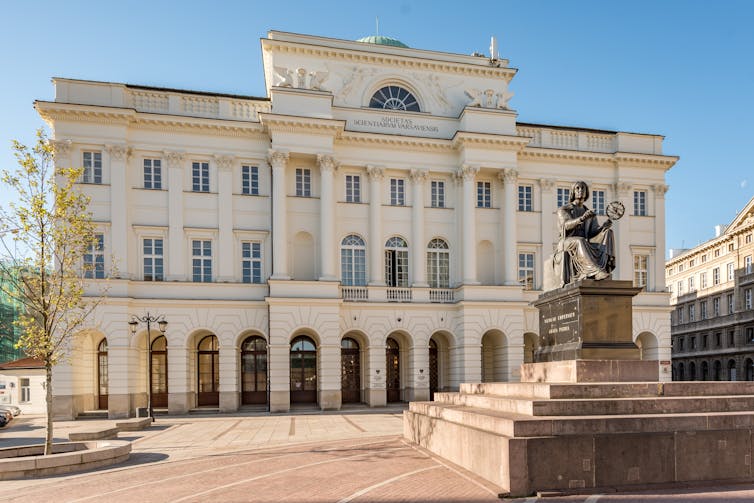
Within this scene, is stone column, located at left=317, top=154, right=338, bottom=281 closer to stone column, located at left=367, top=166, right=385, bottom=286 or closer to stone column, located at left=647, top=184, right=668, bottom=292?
stone column, located at left=367, top=166, right=385, bottom=286

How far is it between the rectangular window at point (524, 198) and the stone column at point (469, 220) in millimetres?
4248

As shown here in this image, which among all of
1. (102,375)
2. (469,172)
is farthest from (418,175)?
(102,375)

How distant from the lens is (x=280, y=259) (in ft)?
106

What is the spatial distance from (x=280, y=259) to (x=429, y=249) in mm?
9616

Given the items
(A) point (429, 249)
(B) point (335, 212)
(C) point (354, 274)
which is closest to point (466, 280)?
(A) point (429, 249)

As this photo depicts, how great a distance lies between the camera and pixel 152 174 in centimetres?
3259

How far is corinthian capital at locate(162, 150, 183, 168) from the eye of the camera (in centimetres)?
3247

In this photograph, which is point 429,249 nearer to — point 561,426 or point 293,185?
point 293,185

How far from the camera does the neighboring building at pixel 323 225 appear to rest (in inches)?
1232

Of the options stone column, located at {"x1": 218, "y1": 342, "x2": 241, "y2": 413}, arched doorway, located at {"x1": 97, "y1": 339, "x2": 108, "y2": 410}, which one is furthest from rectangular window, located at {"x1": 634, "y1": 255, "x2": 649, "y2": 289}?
arched doorway, located at {"x1": 97, "y1": 339, "x2": 108, "y2": 410}

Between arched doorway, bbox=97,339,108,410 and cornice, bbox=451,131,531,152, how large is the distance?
24.2 metres

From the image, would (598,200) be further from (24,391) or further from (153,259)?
(24,391)

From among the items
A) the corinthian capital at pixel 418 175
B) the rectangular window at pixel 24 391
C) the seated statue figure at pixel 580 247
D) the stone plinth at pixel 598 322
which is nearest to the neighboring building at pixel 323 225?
the corinthian capital at pixel 418 175

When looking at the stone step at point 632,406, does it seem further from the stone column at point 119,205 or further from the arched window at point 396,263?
the stone column at point 119,205
